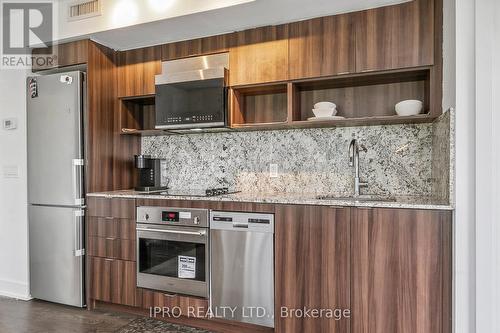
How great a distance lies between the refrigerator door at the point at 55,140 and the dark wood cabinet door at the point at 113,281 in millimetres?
590

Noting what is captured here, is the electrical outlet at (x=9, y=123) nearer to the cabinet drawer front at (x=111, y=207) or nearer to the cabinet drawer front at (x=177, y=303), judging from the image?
the cabinet drawer front at (x=111, y=207)

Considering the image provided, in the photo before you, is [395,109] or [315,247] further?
[395,109]

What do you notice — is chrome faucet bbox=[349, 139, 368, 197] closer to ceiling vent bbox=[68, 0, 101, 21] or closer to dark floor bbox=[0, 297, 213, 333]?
dark floor bbox=[0, 297, 213, 333]

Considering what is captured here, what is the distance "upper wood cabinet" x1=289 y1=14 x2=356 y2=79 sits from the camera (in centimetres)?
253

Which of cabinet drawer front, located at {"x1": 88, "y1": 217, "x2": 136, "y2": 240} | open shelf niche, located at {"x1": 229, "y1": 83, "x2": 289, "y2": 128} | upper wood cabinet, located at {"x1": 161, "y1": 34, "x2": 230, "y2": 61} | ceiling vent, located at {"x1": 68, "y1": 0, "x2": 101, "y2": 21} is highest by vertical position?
ceiling vent, located at {"x1": 68, "y1": 0, "x2": 101, "y2": 21}

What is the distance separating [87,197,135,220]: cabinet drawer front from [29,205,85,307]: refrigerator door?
0.12 metres

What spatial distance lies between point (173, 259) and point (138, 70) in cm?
175

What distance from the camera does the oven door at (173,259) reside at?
104 inches

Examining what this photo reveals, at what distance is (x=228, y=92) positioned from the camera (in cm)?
289

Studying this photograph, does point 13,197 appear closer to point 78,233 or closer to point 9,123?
point 9,123

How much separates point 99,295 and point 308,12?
9.42ft

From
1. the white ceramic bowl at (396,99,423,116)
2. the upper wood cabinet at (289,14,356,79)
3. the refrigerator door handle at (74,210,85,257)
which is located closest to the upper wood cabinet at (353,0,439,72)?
the upper wood cabinet at (289,14,356,79)
